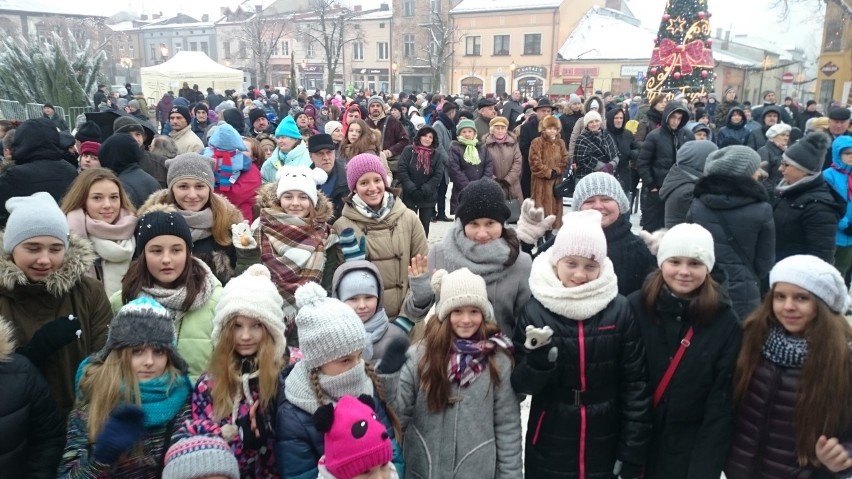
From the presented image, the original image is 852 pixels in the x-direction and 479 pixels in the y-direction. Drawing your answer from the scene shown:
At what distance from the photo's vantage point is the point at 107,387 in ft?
6.82

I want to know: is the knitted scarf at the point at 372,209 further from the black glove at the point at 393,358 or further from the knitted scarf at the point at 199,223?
the black glove at the point at 393,358

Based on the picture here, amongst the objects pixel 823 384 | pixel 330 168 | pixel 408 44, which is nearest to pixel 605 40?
pixel 408 44

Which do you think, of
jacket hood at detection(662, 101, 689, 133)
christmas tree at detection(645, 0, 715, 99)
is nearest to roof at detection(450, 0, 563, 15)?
christmas tree at detection(645, 0, 715, 99)

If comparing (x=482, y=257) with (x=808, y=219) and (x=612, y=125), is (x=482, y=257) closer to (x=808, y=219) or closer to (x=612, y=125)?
(x=808, y=219)

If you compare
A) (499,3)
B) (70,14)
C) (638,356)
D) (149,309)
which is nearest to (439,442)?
(638,356)

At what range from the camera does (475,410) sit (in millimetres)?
2439

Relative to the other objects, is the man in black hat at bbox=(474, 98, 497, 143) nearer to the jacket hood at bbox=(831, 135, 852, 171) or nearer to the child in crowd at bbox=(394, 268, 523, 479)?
the jacket hood at bbox=(831, 135, 852, 171)

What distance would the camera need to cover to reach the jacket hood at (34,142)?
15.4ft

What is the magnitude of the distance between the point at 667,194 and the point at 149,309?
4.34 meters

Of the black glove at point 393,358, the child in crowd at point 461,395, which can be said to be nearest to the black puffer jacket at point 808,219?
the child in crowd at point 461,395

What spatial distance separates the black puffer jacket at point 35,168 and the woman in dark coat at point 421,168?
373cm

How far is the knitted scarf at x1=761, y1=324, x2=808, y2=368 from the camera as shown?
233 centimetres

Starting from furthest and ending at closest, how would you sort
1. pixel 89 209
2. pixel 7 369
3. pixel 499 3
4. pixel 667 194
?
pixel 499 3 < pixel 667 194 < pixel 89 209 < pixel 7 369

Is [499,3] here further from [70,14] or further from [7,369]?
[7,369]
